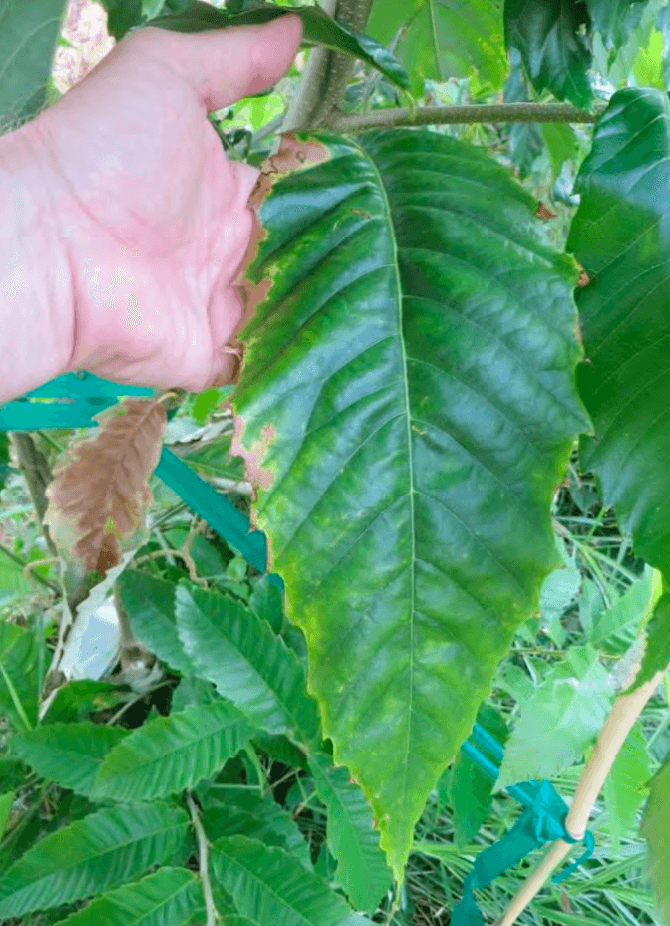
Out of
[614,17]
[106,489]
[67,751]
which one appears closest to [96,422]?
[106,489]

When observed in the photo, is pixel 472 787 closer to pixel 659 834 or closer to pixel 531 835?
pixel 531 835

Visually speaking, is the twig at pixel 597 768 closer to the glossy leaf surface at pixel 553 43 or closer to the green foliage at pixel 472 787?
the green foliage at pixel 472 787

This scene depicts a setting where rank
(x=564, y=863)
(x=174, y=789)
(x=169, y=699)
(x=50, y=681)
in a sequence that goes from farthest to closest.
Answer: (x=564, y=863) < (x=169, y=699) < (x=50, y=681) < (x=174, y=789)

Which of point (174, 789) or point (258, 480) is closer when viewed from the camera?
point (258, 480)

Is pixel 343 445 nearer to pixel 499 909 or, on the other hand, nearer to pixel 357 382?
pixel 357 382

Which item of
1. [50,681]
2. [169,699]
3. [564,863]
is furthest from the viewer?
[564,863]

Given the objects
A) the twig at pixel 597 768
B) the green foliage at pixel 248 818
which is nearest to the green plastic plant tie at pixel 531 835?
the twig at pixel 597 768

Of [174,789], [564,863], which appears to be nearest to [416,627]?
[174,789]
